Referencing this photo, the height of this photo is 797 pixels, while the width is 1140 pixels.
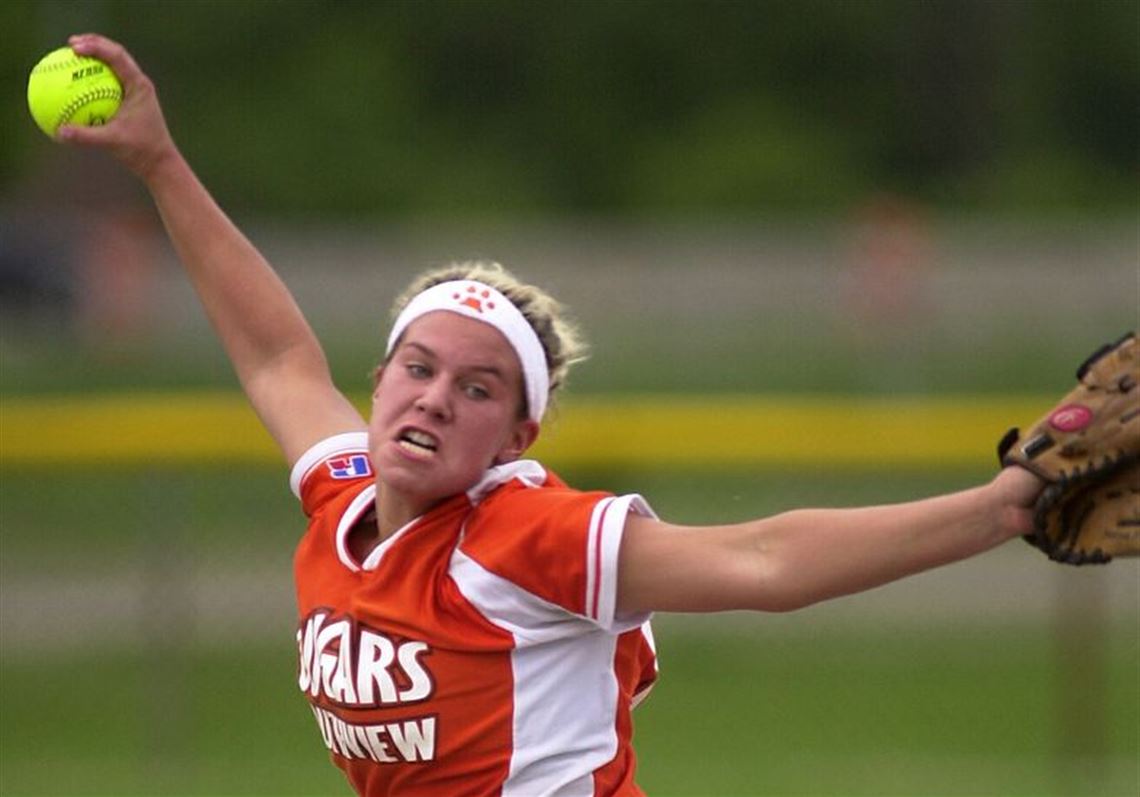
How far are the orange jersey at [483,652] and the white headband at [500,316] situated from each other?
0.41 feet

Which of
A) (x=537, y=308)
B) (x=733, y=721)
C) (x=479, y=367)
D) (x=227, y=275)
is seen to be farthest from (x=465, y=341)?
(x=733, y=721)

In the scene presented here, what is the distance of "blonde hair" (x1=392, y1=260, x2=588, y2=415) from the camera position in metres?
3.69

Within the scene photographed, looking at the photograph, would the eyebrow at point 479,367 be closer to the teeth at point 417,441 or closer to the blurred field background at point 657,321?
the teeth at point 417,441

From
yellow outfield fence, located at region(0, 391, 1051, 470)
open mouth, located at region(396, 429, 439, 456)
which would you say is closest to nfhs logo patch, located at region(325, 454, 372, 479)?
open mouth, located at region(396, 429, 439, 456)

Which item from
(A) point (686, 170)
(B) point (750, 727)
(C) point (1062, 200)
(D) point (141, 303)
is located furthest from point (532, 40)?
(B) point (750, 727)

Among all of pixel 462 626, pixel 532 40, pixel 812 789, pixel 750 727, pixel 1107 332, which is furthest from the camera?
pixel 532 40

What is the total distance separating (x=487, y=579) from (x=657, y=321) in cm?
2175

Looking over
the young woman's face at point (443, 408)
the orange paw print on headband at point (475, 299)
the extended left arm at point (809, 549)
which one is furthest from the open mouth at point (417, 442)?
the extended left arm at point (809, 549)

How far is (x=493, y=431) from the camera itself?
3.60m

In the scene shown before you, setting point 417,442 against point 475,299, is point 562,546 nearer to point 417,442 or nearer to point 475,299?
point 417,442

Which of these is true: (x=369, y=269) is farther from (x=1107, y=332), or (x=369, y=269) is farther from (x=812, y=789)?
(x=812, y=789)

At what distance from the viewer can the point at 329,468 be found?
4066mm

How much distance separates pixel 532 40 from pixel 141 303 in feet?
51.7

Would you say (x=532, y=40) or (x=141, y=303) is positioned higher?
(x=532, y=40)
